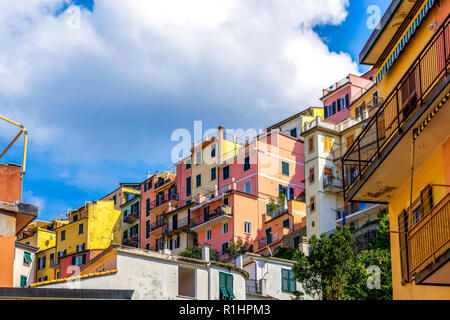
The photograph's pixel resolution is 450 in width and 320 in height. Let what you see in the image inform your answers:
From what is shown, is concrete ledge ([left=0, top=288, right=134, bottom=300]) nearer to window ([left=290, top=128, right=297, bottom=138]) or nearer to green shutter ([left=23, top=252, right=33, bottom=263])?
green shutter ([left=23, top=252, right=33, bottom=263])

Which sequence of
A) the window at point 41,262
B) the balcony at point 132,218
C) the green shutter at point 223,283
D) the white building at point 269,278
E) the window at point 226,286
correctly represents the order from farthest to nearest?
the balcony at point 132,218
the window at point 41,262
the white building at point 269,278
the green shutter at point 223,283
the window at point 226,286

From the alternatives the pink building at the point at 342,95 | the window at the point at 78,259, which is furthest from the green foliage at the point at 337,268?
the window at the point at 78,259

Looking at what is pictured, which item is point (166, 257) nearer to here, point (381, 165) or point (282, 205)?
point (381, 165)

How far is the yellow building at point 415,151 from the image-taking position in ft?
41.0

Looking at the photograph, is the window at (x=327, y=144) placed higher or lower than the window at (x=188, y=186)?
lower

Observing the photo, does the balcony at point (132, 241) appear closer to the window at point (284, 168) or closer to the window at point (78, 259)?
the window at point (78, 259)

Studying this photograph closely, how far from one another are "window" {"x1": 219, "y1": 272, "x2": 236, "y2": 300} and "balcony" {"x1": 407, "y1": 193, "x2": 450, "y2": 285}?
27.4 meters

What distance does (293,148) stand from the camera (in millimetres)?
73500

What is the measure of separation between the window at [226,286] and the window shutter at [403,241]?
25.5m

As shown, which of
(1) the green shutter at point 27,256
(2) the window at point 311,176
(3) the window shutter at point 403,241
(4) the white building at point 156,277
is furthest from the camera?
(2) the window at point 311,176

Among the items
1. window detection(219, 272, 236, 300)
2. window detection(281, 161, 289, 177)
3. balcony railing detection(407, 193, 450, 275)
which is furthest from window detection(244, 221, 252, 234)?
balcony railing detection(407, 193, 450, 275)

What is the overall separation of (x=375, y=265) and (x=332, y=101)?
129 feet

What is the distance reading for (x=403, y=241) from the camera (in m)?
15.3

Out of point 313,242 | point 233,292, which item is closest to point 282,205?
point 233,292
